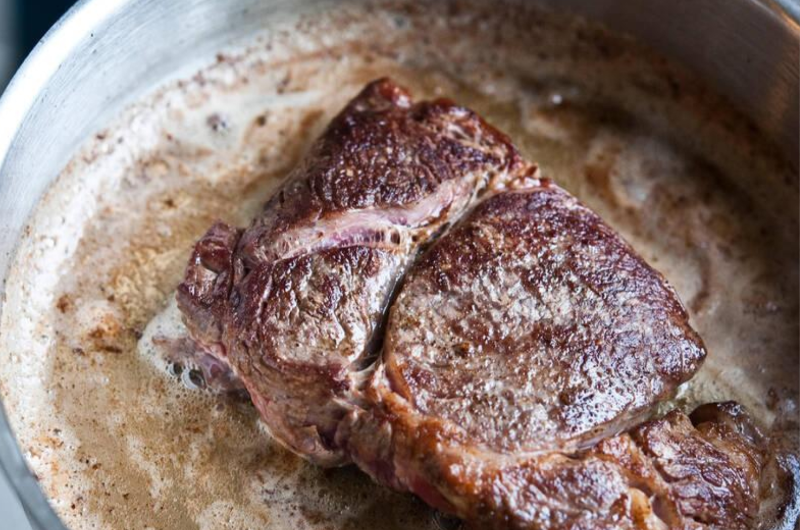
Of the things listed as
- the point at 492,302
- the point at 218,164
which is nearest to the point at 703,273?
the point at 492,302

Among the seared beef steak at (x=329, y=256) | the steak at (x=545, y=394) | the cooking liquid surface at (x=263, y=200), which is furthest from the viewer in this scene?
the cooking liquid surface at (x=263, y=200)

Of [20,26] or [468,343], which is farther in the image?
[20,26]

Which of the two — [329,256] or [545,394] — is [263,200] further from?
[545,394]

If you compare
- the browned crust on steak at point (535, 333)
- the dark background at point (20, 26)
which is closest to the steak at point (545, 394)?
the browned crust on steak at point (535, 333)

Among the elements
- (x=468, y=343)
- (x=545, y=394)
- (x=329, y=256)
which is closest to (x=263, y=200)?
(x=329, y=256)

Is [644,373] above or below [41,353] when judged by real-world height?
above

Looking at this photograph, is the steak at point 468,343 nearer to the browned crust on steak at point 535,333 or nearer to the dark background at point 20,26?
the browned crust on steak at point 535,333

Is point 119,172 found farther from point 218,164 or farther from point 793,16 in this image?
point 793,16
